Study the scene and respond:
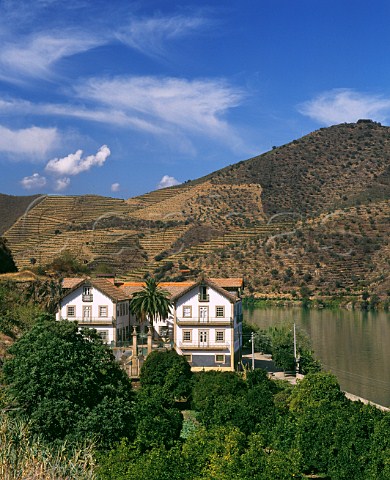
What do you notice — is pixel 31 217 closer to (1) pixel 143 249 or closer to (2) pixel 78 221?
(2) pixel 78 221

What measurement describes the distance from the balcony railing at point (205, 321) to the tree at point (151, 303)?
1.36 metres

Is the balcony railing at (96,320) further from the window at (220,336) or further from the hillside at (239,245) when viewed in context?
the hillside at (239,245)

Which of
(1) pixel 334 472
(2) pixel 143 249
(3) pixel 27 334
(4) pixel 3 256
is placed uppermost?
(2) pixel 143 249

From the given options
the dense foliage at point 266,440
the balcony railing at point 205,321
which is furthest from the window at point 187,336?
the dense foliage at point 266,440

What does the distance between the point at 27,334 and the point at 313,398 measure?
660 inches

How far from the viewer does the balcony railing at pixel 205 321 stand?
5247 centimetres

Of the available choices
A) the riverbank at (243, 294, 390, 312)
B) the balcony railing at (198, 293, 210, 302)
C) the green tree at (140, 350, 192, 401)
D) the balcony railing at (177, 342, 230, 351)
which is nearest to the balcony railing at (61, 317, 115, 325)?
the balcony railing at (177, 342, 230, 351)

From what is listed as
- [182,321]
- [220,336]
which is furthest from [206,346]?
[182,321]

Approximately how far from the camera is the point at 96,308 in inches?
2149

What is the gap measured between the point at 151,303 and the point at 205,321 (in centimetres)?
428

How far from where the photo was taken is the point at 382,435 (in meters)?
29.2

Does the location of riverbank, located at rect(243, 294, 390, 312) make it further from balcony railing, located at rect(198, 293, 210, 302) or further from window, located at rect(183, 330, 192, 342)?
window, located at rect(183, 330, 192, 342)

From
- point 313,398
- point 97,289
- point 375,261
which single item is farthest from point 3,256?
point 375,261

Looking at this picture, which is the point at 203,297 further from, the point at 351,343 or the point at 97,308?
the point at 351,343
